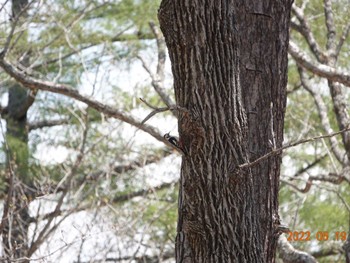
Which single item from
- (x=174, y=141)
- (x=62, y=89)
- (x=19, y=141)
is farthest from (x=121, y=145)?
(x=174, y=141)

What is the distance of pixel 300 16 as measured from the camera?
607 centimetres

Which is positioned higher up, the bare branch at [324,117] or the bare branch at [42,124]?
the bare branch at [42,124]

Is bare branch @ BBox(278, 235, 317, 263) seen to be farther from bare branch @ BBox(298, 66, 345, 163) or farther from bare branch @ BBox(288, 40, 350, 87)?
bare branch @ BBox(298, 66, 345, 163)

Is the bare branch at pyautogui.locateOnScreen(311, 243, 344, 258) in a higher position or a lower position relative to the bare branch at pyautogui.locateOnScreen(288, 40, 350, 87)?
lower

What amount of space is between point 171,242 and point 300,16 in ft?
9.90

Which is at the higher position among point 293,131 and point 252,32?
point 293,131

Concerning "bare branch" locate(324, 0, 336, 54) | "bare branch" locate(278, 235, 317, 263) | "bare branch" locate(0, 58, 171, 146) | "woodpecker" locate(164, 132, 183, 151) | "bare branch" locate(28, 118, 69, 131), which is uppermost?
"bare branch" locate(28, 118, 69, 131)

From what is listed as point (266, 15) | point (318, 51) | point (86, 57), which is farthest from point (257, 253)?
point (86, 57)

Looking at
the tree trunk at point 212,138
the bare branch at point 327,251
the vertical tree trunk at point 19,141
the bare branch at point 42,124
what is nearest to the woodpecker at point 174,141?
the tree trunk at point 212,138

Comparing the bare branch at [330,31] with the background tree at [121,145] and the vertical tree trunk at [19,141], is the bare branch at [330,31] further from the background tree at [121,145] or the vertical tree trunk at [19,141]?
the vertical tree trunk at [19,141]

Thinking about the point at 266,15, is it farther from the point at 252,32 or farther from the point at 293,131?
the point at 293,131
